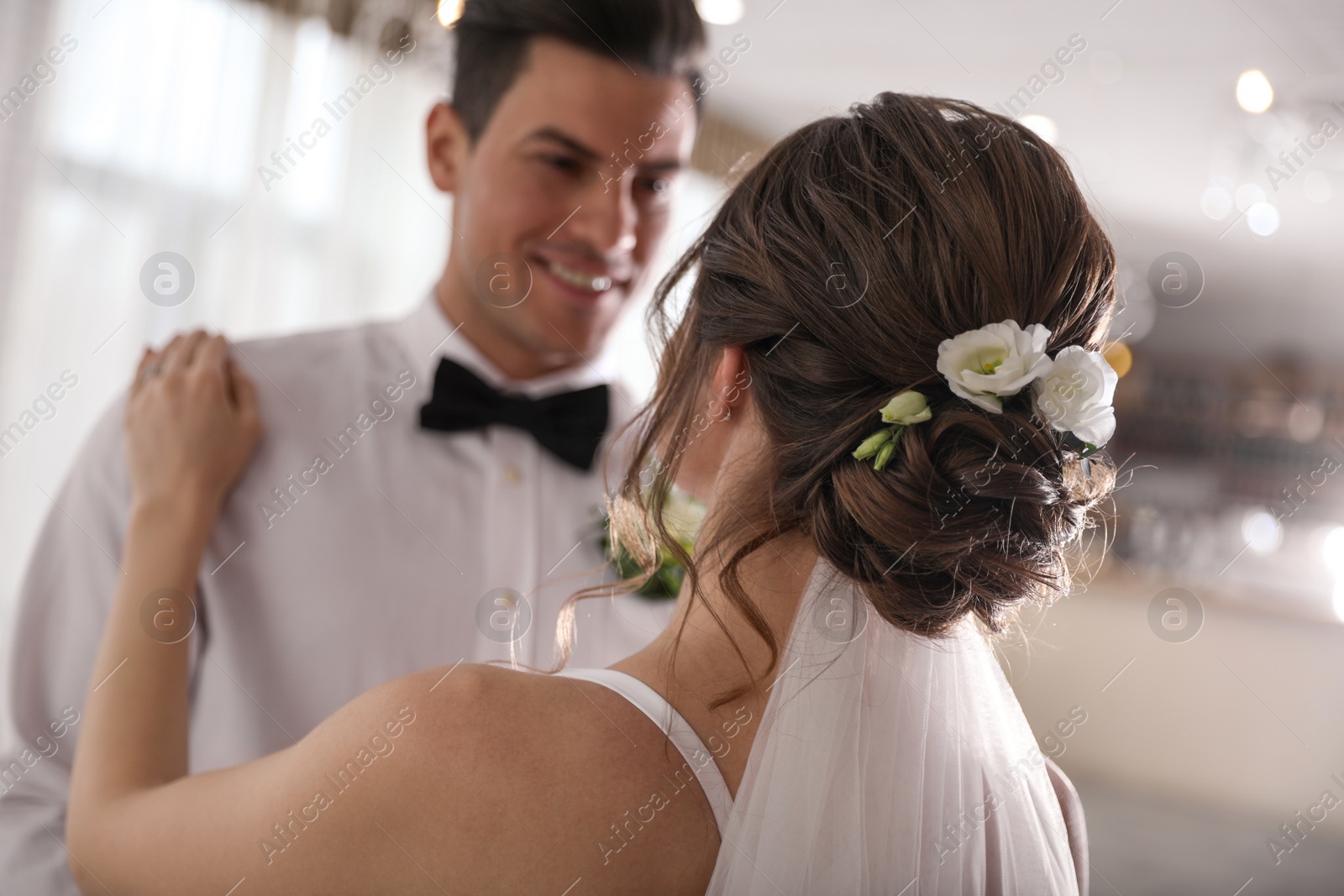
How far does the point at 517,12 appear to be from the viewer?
1.61 metres

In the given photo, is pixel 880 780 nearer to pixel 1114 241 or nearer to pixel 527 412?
pixel 527 412

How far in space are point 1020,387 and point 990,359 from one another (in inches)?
1.7

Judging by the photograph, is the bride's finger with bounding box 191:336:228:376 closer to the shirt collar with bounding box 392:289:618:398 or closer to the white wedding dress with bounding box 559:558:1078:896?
the shirt collar with bounding box 392:289:618:398

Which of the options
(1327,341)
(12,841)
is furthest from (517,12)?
(1327,341)

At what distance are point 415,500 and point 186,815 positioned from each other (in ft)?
2.14

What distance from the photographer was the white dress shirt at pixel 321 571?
136 cm

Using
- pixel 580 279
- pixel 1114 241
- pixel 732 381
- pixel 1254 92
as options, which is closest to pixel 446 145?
pixel 580 279

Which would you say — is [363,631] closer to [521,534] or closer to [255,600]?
[255,600]

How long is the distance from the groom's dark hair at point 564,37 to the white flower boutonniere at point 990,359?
3.37 feet

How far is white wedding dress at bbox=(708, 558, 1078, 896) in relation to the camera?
0.85m

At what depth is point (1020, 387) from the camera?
0.77 m

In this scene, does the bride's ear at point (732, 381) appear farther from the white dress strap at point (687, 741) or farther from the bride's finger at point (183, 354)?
the bride's finger at point (183, 354)

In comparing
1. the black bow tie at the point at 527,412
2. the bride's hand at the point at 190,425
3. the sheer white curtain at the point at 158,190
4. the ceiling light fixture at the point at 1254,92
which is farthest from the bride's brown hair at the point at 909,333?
Answer: the ceiling light fixture at the point at 1254,92

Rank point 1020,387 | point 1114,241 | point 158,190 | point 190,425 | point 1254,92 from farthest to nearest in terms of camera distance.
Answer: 1. point 1114,241
2. point 1254,92
3. point 158,190
4. point 190,425
5. point 1020,387
